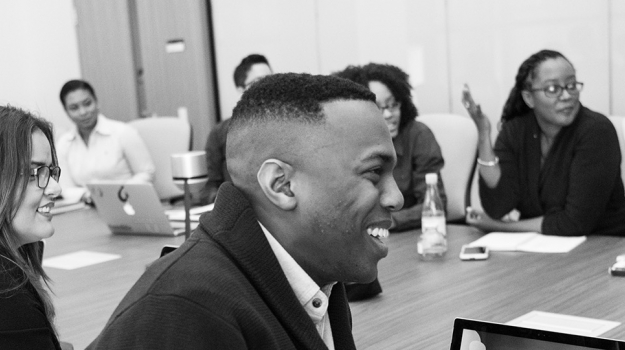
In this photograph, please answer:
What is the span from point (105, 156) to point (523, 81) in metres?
2.57

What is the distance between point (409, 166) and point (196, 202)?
1274 millimetres

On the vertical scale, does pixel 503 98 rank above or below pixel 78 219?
above

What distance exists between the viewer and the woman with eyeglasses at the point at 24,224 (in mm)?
1691

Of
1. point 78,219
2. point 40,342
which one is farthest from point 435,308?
→ point 78,219

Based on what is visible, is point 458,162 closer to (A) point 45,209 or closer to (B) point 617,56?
(B) point 617,56

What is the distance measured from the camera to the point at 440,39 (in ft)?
15.8

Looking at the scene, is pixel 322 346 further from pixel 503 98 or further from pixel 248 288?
pixel 503 98

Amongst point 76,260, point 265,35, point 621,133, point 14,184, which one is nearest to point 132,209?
point 76,260

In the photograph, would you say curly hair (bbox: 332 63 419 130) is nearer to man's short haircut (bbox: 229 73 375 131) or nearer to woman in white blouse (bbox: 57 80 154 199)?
woman in white blouse (bbox: 57 80 154 199)

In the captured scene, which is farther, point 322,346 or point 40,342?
point 40,342

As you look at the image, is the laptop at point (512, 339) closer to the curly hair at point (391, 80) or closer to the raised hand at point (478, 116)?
the raised hand at point (478, 116)

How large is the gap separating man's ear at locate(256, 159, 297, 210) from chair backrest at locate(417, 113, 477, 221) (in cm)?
277

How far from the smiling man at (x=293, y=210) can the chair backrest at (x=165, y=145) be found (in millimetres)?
3864

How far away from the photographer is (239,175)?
44.6 inches
